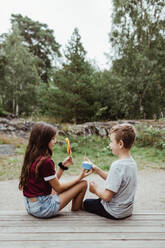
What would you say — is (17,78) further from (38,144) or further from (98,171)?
(98,171)

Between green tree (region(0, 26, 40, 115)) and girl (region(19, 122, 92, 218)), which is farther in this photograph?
green tree (region(0, 26, 40, 115))

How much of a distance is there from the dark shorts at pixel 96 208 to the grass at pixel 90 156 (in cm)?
389

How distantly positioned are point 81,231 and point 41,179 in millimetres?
617

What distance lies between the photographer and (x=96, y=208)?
211 cm

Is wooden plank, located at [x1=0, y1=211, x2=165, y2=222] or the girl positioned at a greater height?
the girl

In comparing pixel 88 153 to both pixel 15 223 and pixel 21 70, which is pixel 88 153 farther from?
pixel 21 70

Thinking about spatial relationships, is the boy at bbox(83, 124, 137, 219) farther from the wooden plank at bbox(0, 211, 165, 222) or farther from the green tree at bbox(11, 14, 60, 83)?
the green tree at bbox(11, 14, 60, 83)

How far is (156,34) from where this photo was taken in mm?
16719

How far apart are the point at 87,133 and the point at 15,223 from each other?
33.6ft

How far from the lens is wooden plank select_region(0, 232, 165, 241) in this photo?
1630 mm

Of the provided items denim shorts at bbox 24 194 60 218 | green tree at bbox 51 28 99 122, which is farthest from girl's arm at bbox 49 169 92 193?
green tree at bbox 51 28 99 122

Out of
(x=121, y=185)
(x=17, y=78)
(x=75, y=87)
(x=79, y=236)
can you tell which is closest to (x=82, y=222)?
(x=79, y=236)

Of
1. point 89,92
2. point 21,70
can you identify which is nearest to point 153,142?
point 89,92

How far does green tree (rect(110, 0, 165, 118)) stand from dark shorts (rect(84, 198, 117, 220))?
47.9 ft
